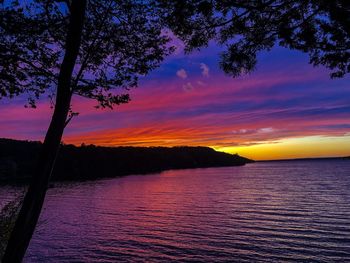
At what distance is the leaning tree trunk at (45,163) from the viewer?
837cm

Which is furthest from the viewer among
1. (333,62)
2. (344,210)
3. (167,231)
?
(344,210)

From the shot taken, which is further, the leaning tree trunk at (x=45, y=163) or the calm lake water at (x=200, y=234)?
the calm lake water at (x=200, y=234)

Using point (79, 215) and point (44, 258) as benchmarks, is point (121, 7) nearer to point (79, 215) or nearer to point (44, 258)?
point (44, 258)

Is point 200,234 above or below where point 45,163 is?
below

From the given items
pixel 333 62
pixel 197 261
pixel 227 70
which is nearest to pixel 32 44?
pixel 227 70

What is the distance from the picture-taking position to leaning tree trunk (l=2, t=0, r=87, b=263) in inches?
329

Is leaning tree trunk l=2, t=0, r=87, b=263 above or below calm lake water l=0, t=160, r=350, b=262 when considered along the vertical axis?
above

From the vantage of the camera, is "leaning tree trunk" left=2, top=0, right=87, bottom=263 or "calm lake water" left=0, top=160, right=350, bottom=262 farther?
"calm lake water" left=0, top=160, right=350, bottom=262

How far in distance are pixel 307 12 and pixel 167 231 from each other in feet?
112

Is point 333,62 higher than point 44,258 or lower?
higher

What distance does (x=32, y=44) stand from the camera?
10562 mm

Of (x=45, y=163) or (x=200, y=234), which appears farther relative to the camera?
(x=200, y=234)

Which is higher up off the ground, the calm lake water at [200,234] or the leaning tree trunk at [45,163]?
the leaning tree trunk at [45,163]

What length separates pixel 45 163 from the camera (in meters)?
8.82
